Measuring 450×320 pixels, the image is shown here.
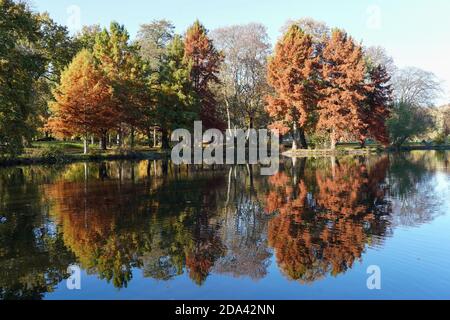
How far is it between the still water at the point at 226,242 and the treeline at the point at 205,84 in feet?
73.4

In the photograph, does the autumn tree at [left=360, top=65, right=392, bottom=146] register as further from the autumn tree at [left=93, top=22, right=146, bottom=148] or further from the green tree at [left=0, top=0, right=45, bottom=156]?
the green tree at [left=0, top=0, right=45, bottom=156]

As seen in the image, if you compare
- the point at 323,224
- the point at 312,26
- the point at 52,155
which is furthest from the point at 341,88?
the point at 323,224

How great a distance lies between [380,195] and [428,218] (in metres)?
4.66

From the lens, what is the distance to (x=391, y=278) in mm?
7758

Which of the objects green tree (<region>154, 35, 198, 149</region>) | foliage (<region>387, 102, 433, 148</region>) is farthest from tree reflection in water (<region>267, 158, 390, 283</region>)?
foliage (<region>387, 102, 433, 148</region>)

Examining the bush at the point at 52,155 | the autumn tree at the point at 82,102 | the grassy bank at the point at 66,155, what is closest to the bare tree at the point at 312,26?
the grassy bank at the point at 66,155

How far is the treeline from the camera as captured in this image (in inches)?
1591

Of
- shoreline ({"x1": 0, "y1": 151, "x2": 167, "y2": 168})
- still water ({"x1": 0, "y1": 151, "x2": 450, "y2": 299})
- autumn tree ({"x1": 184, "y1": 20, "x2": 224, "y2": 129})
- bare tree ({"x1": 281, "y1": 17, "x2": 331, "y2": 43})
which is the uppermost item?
bare tree ({"x1": 281, "y1": 17, "x2": 331, "y2": 43})

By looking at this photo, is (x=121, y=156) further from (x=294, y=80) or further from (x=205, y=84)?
(x=294, y=80)

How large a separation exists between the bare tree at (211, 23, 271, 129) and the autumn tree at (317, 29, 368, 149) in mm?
9548

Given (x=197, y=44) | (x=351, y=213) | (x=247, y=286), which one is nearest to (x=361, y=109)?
(x=197, y=44)

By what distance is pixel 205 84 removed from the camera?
173ft

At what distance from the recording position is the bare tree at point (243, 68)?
53.4 meters

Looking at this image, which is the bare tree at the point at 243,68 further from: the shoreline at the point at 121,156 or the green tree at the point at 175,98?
the shoreline at the point at 121,156
